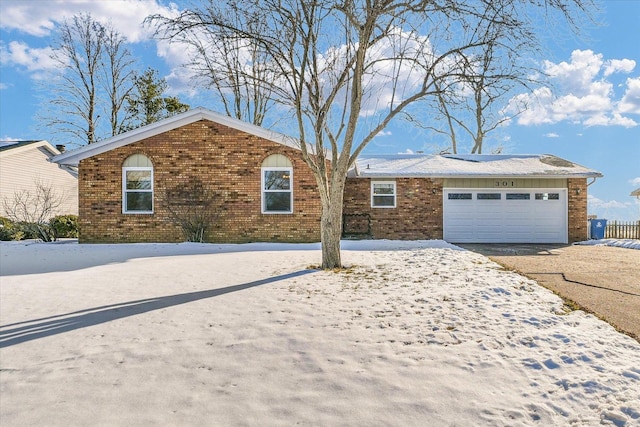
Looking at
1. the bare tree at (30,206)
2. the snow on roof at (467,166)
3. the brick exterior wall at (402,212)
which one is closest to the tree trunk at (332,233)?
the snow on roof at (467,166)

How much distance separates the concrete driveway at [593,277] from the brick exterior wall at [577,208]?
10.3 ft

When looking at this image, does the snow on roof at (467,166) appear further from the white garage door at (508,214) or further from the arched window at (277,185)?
the arched window at (277,185)

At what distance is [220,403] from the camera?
289 cm

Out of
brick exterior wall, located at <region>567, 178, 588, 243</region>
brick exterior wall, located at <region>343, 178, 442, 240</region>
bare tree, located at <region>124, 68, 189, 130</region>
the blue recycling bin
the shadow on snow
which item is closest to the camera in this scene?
the shadow on snow

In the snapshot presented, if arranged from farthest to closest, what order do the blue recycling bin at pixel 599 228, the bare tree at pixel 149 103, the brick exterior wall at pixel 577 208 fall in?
the bare tree at pixel 149 103 < the blue recycling bin at pixel 599 228 < the brick exterior wall at pixel 577 208

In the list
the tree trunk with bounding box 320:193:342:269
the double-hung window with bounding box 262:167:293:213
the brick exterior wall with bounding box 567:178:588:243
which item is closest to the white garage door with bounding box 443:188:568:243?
the brick exterior wall with bounding box 567:178:588:243

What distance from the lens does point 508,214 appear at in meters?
15.3

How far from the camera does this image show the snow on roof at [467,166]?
15.0m

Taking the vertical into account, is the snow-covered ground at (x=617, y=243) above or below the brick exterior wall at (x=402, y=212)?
below

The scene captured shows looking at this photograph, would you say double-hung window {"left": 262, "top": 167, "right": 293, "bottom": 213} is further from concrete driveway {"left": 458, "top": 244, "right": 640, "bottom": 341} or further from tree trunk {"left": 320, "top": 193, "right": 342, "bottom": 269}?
concrete driveway {"left": 458, "top": 244, "right": 640, "bottom": 341}

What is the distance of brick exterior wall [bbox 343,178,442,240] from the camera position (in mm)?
15258

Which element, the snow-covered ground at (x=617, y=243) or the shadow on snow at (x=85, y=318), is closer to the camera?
the shadow on snow at (x=85, y=318)

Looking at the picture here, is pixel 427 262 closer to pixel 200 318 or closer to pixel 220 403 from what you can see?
pixel 200 318

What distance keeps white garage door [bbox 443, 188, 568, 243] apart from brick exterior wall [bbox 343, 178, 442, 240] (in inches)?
22.4
